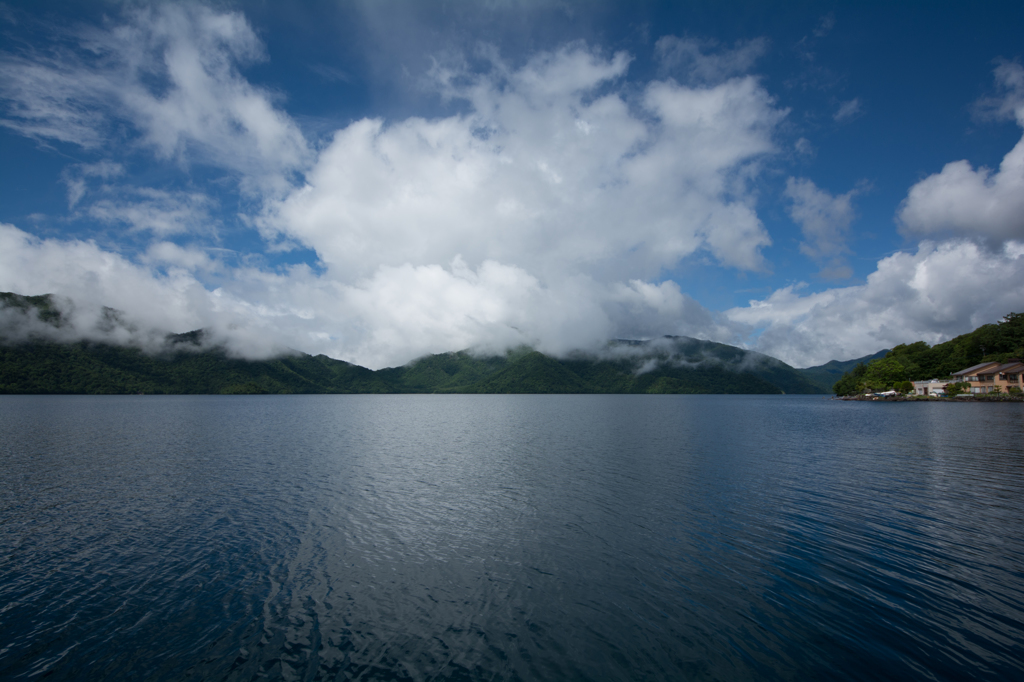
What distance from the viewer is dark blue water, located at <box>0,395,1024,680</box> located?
1316 cm

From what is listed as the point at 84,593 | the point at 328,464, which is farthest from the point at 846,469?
the point at 84,593

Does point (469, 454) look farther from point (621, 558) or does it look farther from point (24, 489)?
point (24, 489)

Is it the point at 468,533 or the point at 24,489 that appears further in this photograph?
the point at 24,489

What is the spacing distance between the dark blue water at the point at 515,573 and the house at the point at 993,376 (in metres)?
153

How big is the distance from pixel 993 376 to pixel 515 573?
8366 inches

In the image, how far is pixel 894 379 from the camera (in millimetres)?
197625

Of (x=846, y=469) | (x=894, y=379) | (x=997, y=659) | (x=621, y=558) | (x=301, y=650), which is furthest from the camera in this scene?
(x=894, y=379)

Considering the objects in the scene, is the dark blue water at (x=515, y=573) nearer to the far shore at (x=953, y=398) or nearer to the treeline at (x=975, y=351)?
the far shore at (x=953, y=398)

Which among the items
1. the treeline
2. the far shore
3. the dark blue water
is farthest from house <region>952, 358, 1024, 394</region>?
the dark blue water

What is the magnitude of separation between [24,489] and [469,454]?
1489 inches

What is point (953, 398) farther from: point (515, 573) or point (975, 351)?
point (515, 573)

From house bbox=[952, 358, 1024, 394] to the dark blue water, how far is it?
153480 mm

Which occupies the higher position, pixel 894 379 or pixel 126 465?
pixel 894 379

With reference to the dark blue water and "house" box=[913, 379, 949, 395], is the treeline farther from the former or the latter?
the dark blue water
